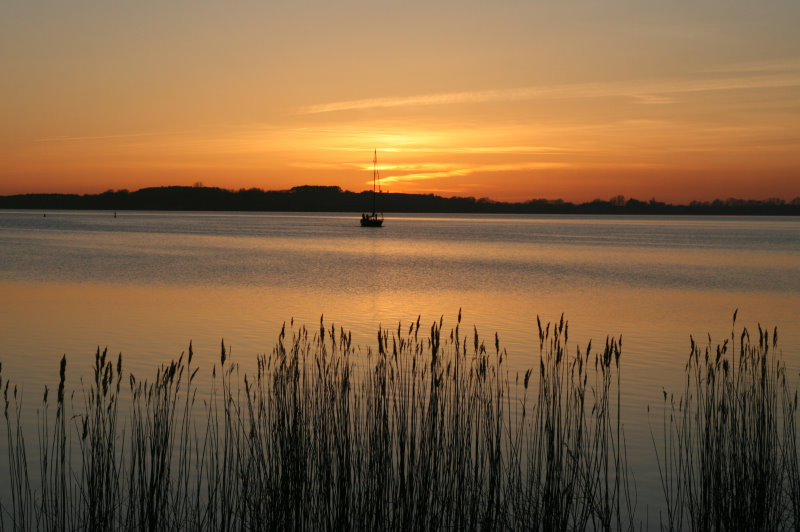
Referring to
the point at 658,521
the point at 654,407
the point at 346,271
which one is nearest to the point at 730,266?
the point at 346,271

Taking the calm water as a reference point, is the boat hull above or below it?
above

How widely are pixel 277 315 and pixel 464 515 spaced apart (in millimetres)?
18249

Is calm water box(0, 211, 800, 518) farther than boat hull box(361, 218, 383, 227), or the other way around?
boat hull box(361, 218, 383, 227)

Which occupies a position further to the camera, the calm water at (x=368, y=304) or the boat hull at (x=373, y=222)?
the boat hull at (x=373, y=222)

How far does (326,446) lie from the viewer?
19.3ft

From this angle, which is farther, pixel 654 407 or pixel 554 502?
pixel 654 407

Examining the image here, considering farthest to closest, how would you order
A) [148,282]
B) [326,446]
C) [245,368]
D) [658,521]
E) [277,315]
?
[148,282]
[277,315]
[245,368]
[658,521]
[326,446]

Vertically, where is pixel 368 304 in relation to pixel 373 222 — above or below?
below

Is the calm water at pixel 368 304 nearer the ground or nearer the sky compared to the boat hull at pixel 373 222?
nearer the ground

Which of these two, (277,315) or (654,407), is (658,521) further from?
(277,315)

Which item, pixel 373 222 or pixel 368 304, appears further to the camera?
pixel 373 222

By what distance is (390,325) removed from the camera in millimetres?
21531

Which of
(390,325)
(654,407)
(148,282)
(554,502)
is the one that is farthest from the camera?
(148,282)

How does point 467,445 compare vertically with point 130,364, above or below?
above
